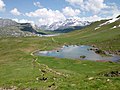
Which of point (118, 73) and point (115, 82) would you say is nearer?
point (115, 82)

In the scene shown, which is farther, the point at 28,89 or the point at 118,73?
the point at 118,73

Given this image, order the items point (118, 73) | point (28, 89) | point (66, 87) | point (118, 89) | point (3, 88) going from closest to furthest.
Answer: point (118, 89) → point (66, 87) → point (28, 89) → point (3, 88) → point (118, 73)

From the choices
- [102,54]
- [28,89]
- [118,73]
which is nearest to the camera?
[28,89]

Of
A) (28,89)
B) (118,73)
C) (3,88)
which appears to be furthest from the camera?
(118,73)

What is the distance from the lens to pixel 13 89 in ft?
123

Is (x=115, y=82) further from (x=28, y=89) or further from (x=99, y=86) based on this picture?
(x=28, y=89)

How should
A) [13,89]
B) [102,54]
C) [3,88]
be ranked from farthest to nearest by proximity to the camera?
1. [102,54]
2. [3,88]
3. [13,89]

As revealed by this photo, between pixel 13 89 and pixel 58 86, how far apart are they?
925 cm

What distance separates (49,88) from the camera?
32125mm

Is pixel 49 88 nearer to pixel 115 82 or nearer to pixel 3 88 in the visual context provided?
pixel 115 82

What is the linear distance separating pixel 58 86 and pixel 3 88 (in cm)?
1250

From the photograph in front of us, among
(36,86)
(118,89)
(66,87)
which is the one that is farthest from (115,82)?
(36,86)

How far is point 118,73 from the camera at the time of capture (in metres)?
54.7

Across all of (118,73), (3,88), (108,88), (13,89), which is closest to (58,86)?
(108,88)
